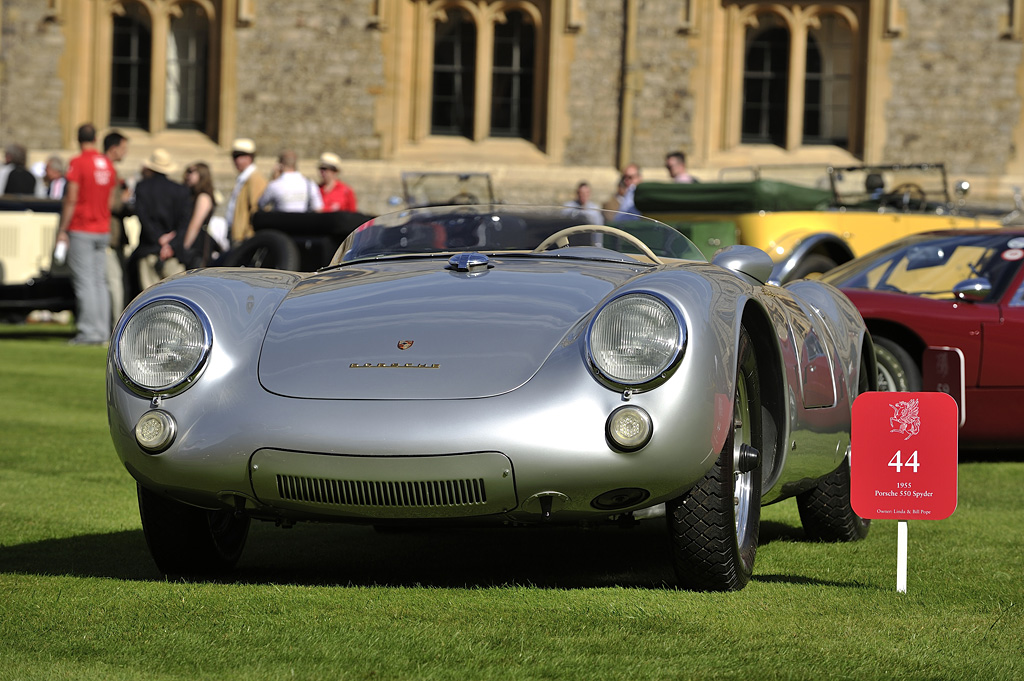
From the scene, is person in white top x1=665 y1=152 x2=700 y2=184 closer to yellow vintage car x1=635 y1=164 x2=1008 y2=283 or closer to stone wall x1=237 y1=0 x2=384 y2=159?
yellow vintage car x1=635 y1=164 x2=1008 y2=283

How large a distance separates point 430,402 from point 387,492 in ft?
0.83

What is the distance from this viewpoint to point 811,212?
12.6 m

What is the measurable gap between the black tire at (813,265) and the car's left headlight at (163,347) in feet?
27.3

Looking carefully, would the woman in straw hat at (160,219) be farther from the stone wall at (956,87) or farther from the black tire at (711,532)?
the stone wall at (956,87)

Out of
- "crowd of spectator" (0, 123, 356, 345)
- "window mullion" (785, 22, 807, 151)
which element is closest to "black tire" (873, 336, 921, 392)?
"crowd of spectator" (0, 123, 356, 345)

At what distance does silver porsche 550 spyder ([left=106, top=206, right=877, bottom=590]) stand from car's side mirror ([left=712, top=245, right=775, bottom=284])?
0.30 m

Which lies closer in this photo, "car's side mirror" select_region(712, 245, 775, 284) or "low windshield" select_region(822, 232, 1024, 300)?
"car's side mirror" select_region(712, 245, 775, 284)

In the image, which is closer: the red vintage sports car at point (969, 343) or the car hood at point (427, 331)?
the car hood at point (427, 331)

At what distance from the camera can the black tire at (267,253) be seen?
12.0 meters

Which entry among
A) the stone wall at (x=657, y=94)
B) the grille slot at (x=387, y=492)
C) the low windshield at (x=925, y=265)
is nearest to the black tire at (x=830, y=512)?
the grille slot at (x=387, y=492)

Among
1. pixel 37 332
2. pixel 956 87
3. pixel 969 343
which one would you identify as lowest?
pixel 37 332

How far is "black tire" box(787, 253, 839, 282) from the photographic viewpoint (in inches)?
472

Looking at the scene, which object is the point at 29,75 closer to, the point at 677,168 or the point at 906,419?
the point at 677,168

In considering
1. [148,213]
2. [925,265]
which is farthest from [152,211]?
[925,265]
